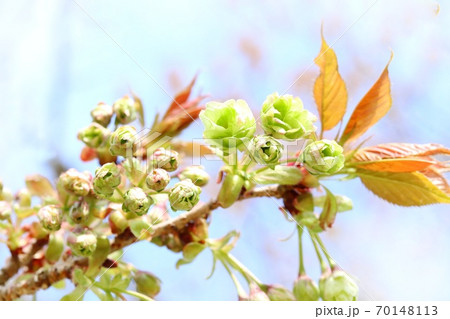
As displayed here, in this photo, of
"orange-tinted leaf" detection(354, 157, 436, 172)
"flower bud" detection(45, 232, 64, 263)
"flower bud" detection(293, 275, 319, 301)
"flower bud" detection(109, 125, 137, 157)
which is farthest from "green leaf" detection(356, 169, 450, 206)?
"flower bud" detection(45, 232, 64, 263)

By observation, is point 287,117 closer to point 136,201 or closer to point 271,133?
point 271,133

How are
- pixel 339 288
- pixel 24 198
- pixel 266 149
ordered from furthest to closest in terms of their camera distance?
pixel 24 198 < pixel 339 288 < pixel 266 149

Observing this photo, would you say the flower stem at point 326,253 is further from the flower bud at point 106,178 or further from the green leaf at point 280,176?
the flower bud at point 106,178

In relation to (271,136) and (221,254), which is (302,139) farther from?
(221,254)

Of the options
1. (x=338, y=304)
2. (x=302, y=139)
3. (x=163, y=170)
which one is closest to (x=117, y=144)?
(x=163, y=170)

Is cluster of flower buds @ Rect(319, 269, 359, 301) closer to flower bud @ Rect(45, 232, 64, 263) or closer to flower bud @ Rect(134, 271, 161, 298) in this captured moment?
flower bud @ Rect(134, 271, 161, 298)

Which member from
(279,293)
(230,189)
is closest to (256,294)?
(279,293)
